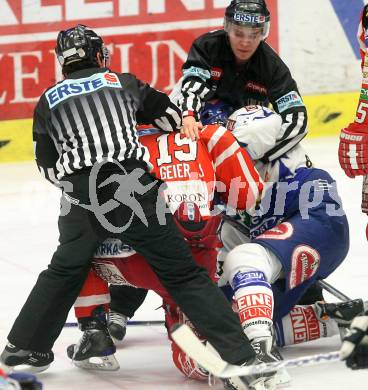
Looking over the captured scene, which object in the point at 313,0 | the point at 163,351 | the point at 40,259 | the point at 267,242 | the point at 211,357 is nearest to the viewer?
the point at 211,357

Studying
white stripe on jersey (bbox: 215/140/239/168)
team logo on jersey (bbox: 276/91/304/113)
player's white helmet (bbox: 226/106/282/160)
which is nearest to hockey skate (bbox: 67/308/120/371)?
white stripe on jersey (bbox: 215/140/239/168)

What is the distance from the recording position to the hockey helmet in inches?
169

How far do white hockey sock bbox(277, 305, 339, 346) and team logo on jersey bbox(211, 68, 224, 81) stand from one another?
84cm

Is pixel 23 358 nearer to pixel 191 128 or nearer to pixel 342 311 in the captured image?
pixel 191 128

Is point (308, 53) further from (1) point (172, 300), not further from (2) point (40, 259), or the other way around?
(1) point (172, 300)

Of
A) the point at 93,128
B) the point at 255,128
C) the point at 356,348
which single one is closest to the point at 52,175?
the point at 93,128

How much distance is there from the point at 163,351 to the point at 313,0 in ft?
12.8

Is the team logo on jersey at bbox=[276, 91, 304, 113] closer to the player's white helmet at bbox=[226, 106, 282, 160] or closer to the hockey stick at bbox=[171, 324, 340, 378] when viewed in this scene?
the player's white helmet at bbox=[226, 106, 282, 160]

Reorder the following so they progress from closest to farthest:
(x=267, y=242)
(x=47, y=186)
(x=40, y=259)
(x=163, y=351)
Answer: (x=267, y=242), (x=163, y=351), (x=40, y=259), (x=47, y=186)

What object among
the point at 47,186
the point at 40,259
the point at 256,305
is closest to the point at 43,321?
the point at 256,305

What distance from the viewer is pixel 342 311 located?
4.07 metres

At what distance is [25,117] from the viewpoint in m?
7.15

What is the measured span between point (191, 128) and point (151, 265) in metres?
0.50

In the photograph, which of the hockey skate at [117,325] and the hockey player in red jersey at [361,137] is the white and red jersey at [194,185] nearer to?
the hockey skate at [117,325]
